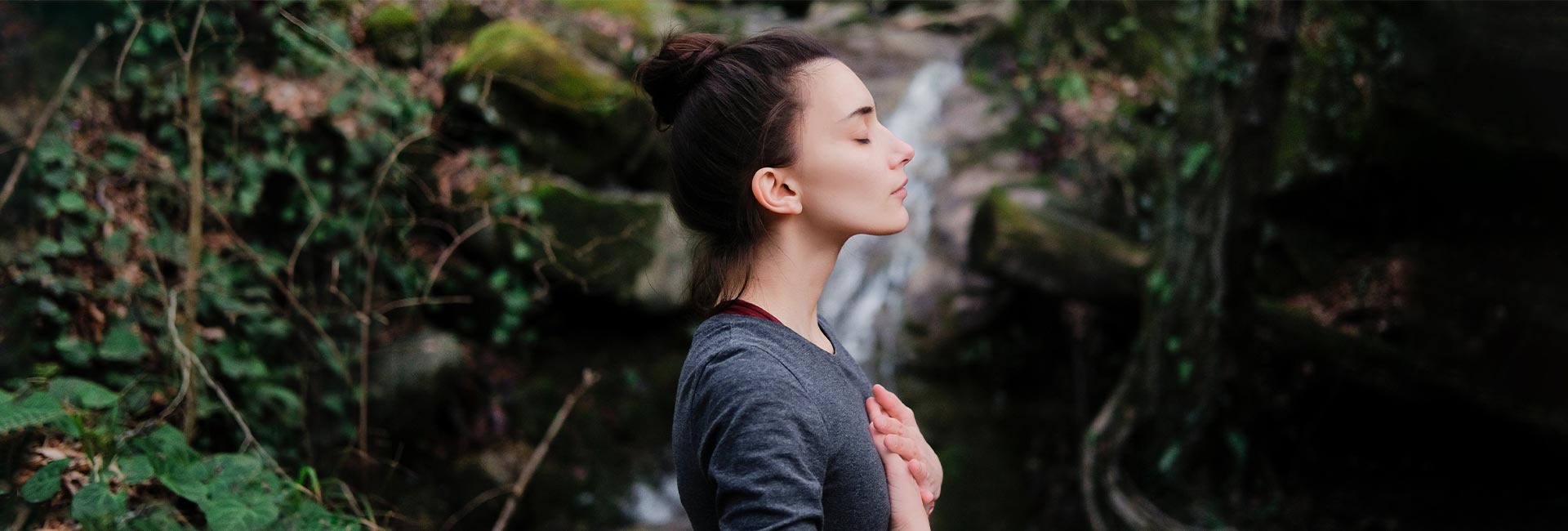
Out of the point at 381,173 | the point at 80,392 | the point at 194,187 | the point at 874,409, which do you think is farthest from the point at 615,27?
the point at 874,409

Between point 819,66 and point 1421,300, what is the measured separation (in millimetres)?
3532

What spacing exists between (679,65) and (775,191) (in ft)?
0.81

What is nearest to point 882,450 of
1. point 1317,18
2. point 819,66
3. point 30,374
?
point 819,66

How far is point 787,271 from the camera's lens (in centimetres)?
155

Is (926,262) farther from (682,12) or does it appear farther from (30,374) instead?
(30,374)

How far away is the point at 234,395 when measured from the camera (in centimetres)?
346

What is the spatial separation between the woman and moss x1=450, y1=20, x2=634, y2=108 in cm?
363

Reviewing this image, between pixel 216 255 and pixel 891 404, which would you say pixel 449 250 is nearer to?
pixel 216 255

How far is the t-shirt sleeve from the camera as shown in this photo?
1.23 meters

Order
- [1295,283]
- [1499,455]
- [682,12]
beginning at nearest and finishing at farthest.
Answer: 1. [1499,455]
2. [1295,283]
3. [682,12]

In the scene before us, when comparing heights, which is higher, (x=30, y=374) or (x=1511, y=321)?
(x=30, y=374)

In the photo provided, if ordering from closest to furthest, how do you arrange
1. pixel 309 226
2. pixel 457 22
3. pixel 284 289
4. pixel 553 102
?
pixel 284 289 → pixel 309 226 → pixel 553 102 → pixel 457 22

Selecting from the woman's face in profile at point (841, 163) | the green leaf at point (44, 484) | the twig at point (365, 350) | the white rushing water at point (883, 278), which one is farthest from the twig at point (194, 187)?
the white rushing water at point (883, 278)

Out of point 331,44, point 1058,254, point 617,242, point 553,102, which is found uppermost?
point 331,44
